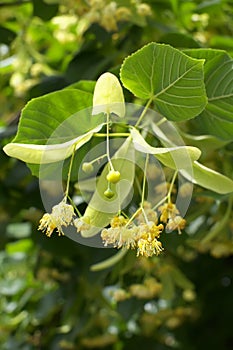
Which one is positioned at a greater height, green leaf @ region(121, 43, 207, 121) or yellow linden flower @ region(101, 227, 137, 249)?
green leaf @ region(121, 43, 207, 121)

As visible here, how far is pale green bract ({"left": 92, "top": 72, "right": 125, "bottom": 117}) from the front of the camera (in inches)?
25.3

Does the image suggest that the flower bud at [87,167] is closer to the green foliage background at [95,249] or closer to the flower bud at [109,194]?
the flower bud at [109,194]

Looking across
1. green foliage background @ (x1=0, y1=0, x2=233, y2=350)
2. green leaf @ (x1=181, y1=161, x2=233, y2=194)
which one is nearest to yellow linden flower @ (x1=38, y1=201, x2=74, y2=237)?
green leaf @ (x1=181, y1=161, x2=233, y2=194)

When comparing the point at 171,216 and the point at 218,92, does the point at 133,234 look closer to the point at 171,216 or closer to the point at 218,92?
the point at 171,216

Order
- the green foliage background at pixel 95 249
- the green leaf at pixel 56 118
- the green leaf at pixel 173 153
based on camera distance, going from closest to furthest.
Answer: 1. the green leaf at pixel 173 153
2. the green leaf at pixel 56 118
3. the green foliage background at pixel 95 249

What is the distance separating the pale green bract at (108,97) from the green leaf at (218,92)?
12cm

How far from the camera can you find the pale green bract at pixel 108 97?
0.64m

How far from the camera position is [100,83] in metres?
0.64

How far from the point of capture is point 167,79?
26.1 inches

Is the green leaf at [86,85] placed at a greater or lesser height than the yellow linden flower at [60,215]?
greater

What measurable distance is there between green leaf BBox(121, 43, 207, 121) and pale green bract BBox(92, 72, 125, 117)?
0.02 m

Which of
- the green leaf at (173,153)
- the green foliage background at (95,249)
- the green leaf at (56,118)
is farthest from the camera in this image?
the green foliage background at (95,249)

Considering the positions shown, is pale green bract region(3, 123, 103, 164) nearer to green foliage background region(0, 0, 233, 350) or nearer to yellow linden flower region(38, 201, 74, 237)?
yellow linden flower region(38, 201, 74, 237)

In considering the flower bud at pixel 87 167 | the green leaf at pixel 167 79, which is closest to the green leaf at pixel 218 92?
the green leaf at pixel 167 79
